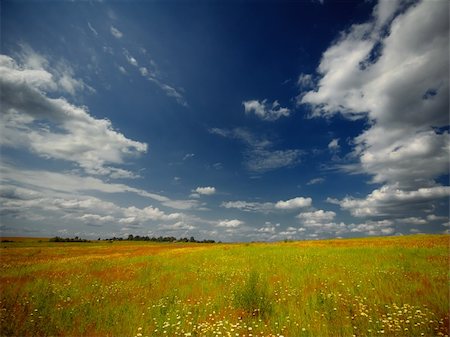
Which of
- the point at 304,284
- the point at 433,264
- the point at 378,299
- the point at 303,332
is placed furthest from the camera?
the point at 433,264

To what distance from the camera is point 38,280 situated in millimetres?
14234

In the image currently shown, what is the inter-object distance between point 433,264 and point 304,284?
29.6 feet

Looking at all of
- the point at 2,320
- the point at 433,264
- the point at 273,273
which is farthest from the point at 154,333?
the point at 433,264

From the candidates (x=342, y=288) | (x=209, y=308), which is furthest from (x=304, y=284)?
(x=209, y=308)

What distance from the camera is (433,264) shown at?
14398 millimetres

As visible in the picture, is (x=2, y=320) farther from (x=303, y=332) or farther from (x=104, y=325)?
(x=303, y=332)

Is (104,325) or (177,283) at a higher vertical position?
(177,283)

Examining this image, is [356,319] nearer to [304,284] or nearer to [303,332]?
[303,332]

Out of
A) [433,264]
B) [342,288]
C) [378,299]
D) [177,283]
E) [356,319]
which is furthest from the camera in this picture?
[433,264]

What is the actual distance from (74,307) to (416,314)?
12.0 meters

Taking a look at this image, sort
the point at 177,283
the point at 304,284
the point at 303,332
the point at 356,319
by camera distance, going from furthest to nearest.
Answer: the point at 177,283 < the point at 304,284 < the point at 356,319 < the point at 303,332

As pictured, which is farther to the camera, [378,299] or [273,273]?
[273,273]

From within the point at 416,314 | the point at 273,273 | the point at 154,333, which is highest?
the point at 273,273

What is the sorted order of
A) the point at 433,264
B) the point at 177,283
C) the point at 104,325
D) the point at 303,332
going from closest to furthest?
1. the point at 303,332
2. the point at 104,325
3. the point at 177,283
4. the point at 433,264
